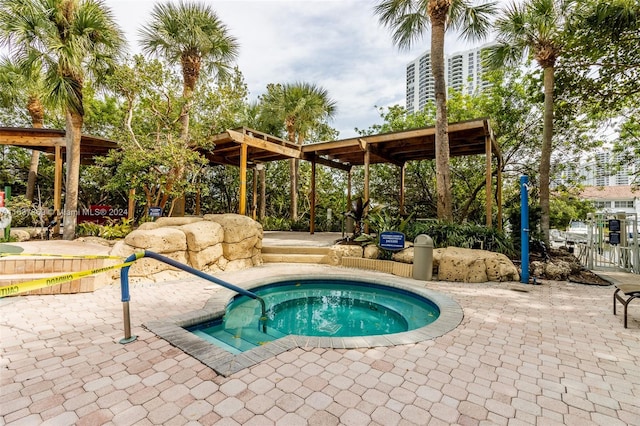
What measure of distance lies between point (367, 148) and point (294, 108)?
24.1 ft

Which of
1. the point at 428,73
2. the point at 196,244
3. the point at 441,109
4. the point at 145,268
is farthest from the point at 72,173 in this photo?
the point at 428,73

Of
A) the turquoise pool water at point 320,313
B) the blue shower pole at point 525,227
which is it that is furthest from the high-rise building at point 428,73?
the turquoise pool water at point 320,313

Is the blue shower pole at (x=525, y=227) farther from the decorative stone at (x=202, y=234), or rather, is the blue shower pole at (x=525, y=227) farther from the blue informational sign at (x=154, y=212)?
the blue informational sign at (x=154, y=212)

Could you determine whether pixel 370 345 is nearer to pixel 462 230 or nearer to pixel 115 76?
pixel 462 230

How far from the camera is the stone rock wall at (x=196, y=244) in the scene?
5.19 meters

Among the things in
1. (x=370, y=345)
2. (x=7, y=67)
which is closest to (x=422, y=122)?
(x=370, y=345)

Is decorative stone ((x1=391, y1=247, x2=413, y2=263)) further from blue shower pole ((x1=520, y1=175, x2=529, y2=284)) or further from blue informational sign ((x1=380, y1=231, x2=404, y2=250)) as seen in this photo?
blue shower pole ((x1=520, y1=175, x2=529, y2=284))

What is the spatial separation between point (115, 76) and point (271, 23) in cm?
458

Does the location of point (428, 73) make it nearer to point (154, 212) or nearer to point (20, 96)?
point (154, 212)

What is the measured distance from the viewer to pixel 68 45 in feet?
23.0

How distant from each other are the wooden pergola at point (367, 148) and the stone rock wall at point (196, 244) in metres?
1.73

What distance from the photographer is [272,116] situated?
50.9 feet

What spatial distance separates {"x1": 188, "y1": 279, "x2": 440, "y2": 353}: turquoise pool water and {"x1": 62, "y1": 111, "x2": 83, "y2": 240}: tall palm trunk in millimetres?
6466

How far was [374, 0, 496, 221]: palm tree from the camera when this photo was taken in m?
7.59
